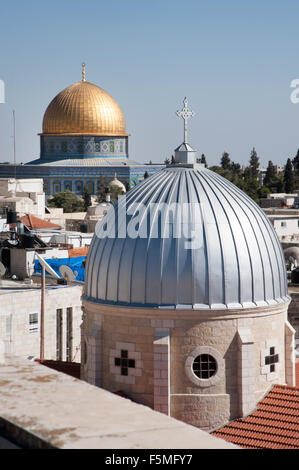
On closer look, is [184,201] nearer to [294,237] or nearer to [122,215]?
[122,215]

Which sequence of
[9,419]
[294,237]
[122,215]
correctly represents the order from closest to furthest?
[9,419], [122,215], [294,237]

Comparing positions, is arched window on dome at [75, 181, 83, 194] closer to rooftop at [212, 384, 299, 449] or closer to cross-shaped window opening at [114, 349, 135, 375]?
cross-shaped window opening at [114, 349, 135, 375]

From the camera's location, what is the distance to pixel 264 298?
556 inches

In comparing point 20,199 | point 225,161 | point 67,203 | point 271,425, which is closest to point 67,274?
point 271,425

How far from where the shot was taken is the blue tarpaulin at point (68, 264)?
97.1 ft

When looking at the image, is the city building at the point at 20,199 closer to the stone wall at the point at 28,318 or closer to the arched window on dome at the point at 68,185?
the arched window on dome at the point at 68,185

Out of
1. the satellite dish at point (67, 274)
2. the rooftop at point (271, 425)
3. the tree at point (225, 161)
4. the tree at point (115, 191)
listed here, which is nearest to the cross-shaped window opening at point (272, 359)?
the rooftop at point (271, 425)

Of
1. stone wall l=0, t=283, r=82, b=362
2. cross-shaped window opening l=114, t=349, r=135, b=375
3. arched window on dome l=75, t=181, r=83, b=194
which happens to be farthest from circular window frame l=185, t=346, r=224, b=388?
arched window on dome l=75, t=181, r=83, b=194

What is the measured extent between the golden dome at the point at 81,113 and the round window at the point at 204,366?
8115cm

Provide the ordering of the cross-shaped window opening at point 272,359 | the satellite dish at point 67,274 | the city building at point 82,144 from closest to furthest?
the cross-shaped window opening at point 272,359 → the satellite dish at point 67,274 → the city building at point 82,144

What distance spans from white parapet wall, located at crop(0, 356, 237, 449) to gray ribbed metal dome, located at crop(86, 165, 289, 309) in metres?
5.22

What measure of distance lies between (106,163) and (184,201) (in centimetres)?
8224

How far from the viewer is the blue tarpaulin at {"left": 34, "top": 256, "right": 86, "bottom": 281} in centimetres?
2961

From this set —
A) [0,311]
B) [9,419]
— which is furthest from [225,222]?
[0,311]
